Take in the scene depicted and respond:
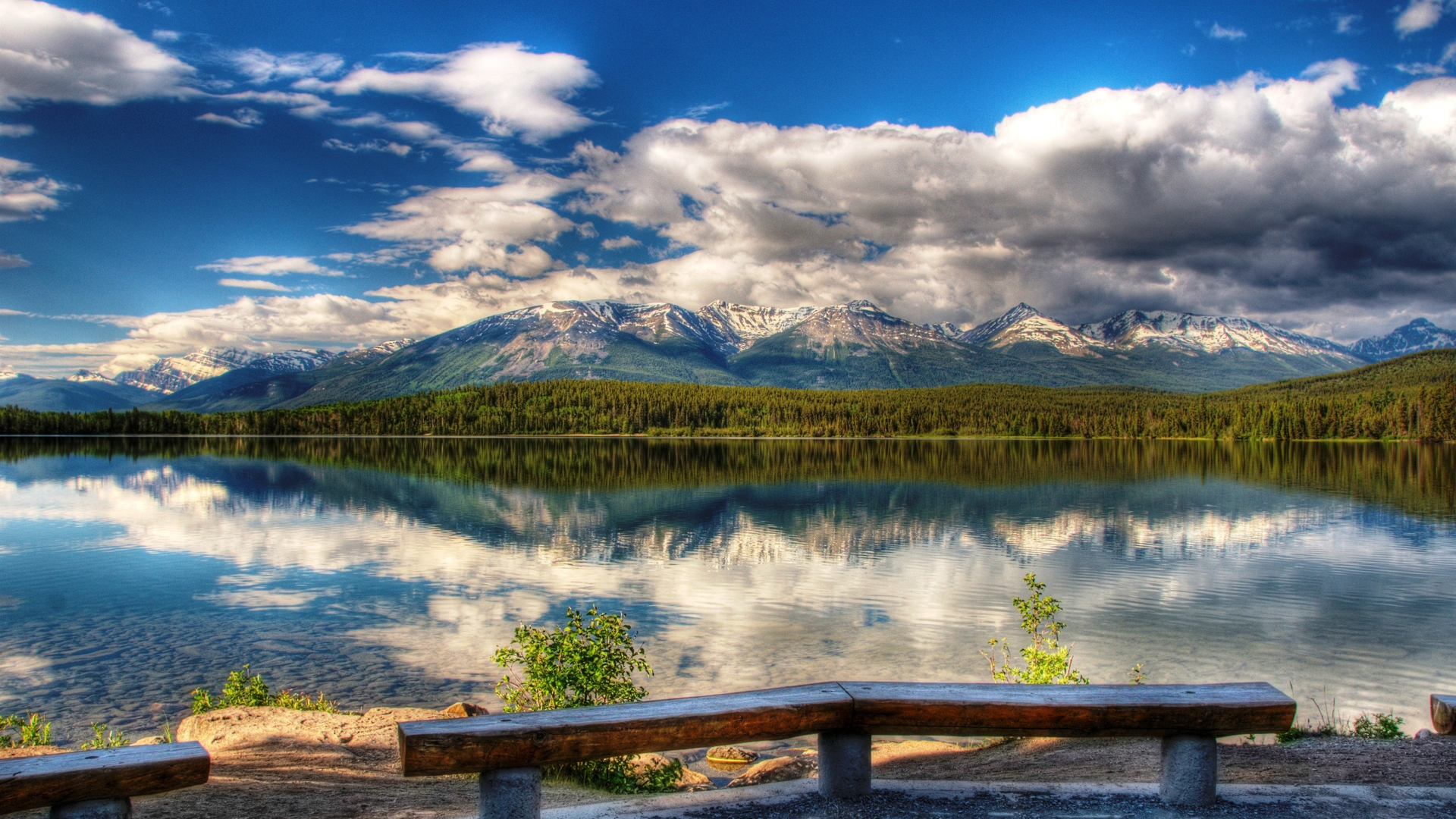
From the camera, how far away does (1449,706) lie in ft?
22.4

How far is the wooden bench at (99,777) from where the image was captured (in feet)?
14.8

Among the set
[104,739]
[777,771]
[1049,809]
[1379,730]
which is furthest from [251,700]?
[1379,730]

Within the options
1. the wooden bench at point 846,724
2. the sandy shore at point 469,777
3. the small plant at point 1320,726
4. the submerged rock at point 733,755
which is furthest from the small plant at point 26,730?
the small plant at point 1320,726

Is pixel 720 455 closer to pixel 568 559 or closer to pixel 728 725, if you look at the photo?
pixel 568 559

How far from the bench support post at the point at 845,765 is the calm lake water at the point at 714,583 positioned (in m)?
10.2

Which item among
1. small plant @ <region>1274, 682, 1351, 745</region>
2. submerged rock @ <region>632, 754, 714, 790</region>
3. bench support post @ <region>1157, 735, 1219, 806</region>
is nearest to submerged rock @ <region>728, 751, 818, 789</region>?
submerged rock @ <region>632, 754, 714, 790</region>

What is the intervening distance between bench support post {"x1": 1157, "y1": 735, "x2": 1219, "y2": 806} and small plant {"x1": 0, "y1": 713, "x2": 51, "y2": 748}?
14.0 m

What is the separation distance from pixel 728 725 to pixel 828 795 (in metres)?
1.19

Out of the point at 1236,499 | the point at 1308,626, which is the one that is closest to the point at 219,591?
the point at 1308,626

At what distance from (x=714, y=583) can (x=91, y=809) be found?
22222mm

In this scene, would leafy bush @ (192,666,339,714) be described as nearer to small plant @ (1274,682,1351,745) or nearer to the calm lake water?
the calm lake water

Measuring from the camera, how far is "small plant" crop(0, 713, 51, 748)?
1190 cm

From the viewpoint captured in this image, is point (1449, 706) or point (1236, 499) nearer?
point (1449, 706)

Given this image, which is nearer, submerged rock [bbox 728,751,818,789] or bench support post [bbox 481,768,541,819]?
bench support post [bbox 481,768,541,819]
